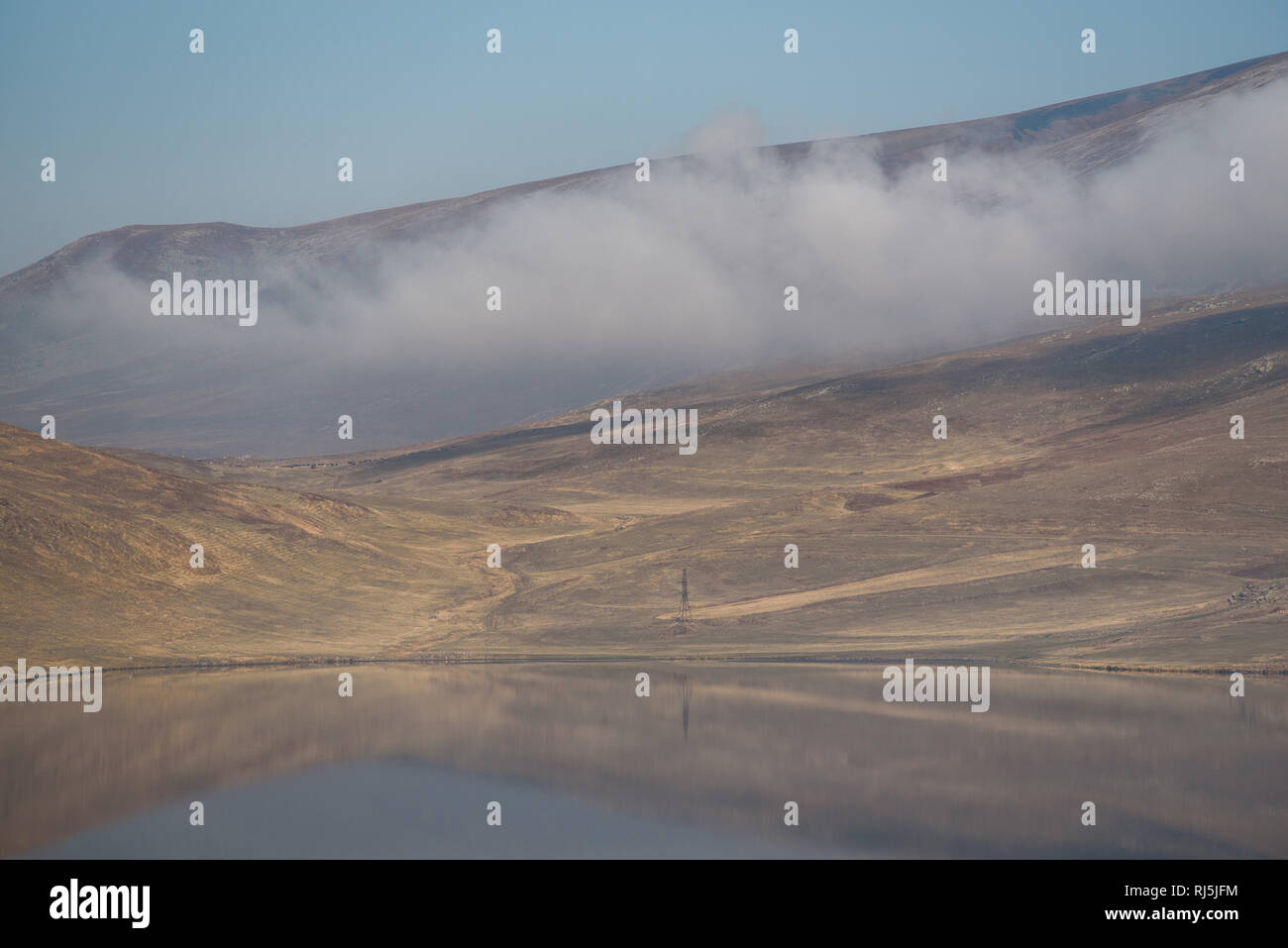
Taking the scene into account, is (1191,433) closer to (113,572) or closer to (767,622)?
(767,622)

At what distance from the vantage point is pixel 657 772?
41.8 metres

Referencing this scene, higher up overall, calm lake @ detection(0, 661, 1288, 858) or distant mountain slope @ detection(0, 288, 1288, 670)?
distant mountain slope @ detection(0, 288, 1288, 670)

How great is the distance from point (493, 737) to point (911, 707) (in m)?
16.0

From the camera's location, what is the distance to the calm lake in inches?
1284

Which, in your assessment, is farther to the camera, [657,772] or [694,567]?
[694,567]

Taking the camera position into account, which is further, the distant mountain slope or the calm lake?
the distant mountain slope

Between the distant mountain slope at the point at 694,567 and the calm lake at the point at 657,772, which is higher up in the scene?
the distant mountain slope at the point at 694,567

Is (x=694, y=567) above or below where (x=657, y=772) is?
above

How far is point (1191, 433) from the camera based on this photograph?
5404 inches

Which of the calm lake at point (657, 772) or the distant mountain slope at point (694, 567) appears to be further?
the distant mountain slope at point (694, 567)

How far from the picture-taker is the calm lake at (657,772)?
1284 inches

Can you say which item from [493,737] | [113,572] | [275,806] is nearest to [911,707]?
[493,737]
